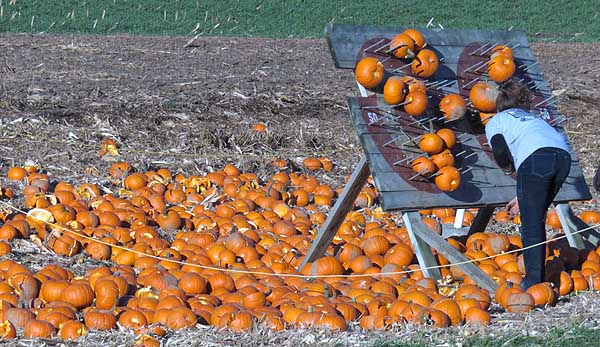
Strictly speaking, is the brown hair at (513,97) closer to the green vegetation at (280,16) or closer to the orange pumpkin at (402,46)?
the orange pumpkin at (402,46)

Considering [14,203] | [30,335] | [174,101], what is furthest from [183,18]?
[30,335]

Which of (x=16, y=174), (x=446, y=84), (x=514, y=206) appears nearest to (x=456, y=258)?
(x=514, y=206)

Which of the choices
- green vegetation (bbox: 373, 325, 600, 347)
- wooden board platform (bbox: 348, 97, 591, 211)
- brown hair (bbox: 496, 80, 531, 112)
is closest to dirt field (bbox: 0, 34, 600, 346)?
green vegetation (bbox: 373, 325, 600, 347)

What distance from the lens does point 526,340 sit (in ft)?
20.4

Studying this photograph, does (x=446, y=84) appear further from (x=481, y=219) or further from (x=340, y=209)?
(x=340, y=209)

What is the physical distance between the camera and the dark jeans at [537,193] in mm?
6844

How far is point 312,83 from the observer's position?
46.9ft

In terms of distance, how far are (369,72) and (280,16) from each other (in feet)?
61.0

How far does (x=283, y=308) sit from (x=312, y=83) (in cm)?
811

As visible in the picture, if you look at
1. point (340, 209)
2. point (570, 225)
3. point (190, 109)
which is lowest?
point (190, 109)

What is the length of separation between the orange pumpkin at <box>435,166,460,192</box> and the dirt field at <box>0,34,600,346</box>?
1.02 m

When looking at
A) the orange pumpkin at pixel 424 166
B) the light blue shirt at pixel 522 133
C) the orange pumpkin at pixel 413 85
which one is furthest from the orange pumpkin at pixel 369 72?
the light blue shirt at pixel 522 133

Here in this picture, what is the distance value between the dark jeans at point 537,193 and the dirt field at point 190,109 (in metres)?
0.32

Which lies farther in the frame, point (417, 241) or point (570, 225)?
point (570, 225)
